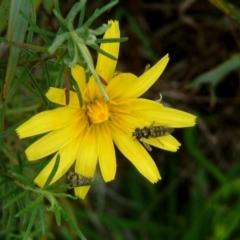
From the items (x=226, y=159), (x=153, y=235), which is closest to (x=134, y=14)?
(x=226, y=159)

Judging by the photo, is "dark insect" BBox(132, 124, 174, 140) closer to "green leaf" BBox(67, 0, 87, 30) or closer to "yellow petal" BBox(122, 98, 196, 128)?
"yellow petal" BBox(122, 98, 196, 128)

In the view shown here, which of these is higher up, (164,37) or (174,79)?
(164,37)

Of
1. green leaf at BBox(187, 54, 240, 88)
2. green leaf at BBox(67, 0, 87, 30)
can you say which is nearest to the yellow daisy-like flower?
green leaf at BBox(67, 0, 87, 30)

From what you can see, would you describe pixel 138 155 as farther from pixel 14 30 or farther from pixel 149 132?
pixel 14 30

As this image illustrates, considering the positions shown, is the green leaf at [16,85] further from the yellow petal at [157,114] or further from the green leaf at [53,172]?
the yellow petal at [157,114]

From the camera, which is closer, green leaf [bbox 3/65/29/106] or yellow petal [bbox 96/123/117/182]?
green leaf [bbox 3/65/29/106]

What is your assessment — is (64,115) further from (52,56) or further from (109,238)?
(109,238)
